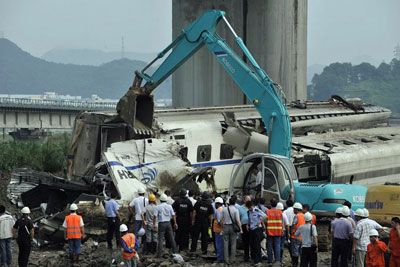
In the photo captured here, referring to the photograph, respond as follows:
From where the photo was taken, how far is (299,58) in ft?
174

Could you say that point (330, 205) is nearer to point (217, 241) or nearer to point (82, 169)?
point (217, 241)

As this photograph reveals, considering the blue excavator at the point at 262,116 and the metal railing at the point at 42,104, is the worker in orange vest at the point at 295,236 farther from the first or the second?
the metal railing at the point at 42,104

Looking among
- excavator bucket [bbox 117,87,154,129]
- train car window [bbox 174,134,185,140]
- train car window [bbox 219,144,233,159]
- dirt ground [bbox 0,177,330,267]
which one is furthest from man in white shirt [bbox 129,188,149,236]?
train car window [bbox 219,144,233,159]

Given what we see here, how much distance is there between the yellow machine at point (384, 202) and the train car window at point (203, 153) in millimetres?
7600

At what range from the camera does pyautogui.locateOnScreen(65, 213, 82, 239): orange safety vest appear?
20938 mm

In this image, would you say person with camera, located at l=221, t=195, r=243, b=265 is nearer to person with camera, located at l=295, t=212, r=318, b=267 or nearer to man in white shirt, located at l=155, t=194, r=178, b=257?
man in white shirt, located at l=155, t=194, r=178, b=257

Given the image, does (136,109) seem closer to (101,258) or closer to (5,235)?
(101,258)

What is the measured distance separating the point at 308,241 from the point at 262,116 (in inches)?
346

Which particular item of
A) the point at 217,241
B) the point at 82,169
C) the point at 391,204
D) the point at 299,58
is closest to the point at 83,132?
the point at 82,169

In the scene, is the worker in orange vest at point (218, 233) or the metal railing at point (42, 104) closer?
the worker in orange vest at point (218, 233)

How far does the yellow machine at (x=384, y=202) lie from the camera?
21094 mm

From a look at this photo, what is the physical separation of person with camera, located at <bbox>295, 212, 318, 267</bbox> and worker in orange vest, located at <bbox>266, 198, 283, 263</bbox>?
88 cm

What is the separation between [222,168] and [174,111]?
9.26 feet

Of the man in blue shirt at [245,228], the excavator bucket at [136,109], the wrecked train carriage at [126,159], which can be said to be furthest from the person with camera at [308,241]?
the excavator bucket at [136,109]
